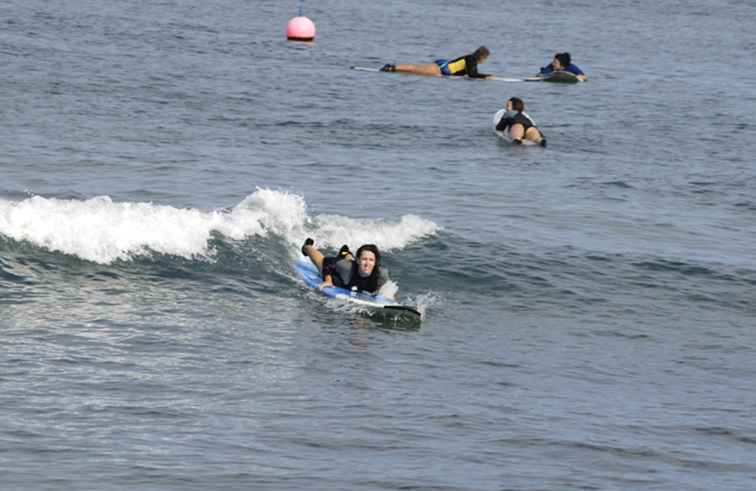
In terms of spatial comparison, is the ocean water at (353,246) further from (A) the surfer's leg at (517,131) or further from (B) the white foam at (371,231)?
(A) the surfer's leg at (517,131)

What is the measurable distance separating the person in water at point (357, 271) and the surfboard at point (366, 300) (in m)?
0.14

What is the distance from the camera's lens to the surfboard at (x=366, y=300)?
17.2 m

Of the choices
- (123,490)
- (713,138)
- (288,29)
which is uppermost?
(288,29)

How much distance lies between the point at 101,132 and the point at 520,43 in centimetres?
2520

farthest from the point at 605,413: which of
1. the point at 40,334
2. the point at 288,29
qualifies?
the point at 288,29

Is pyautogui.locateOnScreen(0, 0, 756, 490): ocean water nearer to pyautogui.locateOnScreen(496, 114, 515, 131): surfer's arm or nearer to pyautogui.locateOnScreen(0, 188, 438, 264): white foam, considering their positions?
→ pyautogui.locateOnScreen(0, 188, 438, 264): white foam

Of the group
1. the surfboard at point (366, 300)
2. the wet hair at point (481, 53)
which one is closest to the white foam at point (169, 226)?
the surfboard at point (366, 300)

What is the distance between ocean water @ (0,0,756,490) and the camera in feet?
40.6

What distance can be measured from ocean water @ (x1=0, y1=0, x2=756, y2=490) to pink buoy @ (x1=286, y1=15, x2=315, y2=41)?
2049 mm

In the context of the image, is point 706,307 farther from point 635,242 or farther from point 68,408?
point 68,408

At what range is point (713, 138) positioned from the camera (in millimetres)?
33562

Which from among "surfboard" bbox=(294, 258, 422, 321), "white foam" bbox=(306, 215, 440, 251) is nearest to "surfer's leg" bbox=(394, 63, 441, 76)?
"white foam" bbox=(306, 215, 440, 251)

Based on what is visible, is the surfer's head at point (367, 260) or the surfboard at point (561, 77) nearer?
the surfer's head at point (367, 260)

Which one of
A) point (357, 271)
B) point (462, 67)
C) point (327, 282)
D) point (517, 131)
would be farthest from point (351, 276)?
point (462, 67)
